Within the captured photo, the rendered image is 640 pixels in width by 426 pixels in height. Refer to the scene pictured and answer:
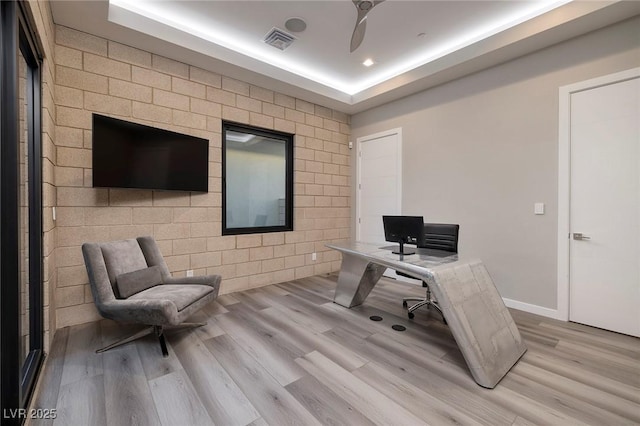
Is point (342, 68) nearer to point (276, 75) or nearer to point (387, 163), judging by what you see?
point (276, 75)

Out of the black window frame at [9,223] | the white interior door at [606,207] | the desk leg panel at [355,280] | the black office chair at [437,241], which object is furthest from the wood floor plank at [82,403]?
the white interior door at [606,207]

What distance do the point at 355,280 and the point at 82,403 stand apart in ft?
8.04

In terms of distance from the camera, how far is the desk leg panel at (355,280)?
3.23 metres

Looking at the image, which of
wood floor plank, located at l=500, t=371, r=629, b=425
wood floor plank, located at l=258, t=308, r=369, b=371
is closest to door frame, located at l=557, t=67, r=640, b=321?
wood floor plank, located at l=500, t=371, r=629, b=425

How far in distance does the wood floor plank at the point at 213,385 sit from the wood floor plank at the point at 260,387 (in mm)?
Result: 44

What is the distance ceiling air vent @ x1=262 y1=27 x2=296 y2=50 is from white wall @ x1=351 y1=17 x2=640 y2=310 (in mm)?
2071

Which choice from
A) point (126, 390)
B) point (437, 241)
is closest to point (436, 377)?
point (437, 241)

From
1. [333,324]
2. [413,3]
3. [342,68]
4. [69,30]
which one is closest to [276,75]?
[342,68]

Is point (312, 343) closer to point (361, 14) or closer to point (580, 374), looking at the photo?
point (580, 374)

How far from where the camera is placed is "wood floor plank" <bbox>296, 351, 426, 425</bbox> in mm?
1598

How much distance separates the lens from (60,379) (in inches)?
74.7

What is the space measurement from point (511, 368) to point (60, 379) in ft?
10.5

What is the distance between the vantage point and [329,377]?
197cm

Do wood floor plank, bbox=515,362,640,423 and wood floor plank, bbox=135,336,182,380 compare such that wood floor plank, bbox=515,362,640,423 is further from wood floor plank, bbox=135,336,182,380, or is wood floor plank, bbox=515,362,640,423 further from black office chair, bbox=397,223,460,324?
wood floor plank, bbox=135,336,182,380
